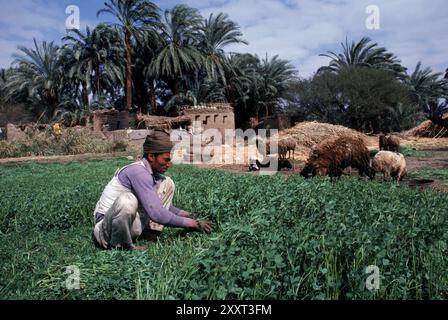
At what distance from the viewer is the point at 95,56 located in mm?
34125

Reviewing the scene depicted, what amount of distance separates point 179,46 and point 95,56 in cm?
680

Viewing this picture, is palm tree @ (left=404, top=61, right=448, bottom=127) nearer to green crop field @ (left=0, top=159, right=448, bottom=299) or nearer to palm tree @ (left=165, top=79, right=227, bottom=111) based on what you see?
palm tree @ (left=165, top=79, right=227, bottom=111)

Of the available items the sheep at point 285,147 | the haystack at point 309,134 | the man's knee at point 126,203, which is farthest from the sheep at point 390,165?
the haystack at point 309,134

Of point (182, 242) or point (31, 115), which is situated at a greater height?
point (31, 115)

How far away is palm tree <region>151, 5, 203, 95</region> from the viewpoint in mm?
33969

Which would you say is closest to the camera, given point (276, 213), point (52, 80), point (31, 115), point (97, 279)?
point (97, 279)

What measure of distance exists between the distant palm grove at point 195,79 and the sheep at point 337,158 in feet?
74.9

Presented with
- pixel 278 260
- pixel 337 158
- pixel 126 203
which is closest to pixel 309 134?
pixel 337 158

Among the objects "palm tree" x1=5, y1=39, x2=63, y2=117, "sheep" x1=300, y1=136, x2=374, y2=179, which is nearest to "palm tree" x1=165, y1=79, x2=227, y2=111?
"palm tree" x1=5, y1=39, x2=63, y2=117
